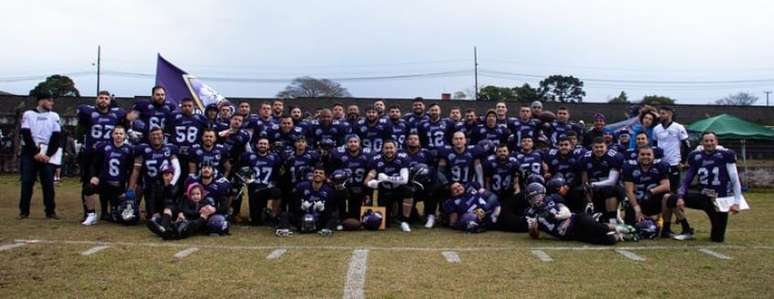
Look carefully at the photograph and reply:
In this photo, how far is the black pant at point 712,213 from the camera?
8078mm

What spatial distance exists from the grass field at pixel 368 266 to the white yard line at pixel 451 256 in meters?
0.01

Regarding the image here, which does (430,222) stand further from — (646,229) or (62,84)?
(62,84)

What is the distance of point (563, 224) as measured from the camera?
317 inches

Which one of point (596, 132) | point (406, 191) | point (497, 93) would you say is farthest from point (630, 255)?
point (497, 93)

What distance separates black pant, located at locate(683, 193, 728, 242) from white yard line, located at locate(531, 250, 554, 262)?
2.52 m

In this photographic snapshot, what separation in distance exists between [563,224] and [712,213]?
1.91m

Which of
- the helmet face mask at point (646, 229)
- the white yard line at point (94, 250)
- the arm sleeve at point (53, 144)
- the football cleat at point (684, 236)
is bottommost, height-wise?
the white yard line at point (94, 250)

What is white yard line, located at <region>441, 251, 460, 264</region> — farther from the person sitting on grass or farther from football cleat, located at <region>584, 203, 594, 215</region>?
the person sitting on grass

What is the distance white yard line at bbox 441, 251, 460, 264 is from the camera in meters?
6.63

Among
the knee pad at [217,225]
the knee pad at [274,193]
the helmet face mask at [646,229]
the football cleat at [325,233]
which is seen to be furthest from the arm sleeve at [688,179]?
the knee pad at [217,225]

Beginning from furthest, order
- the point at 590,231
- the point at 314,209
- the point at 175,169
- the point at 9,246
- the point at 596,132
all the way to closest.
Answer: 1. the point at 596,132
2. the point at 175,169
3. the point at 314,209
4. the point at 590,231
5. the point at 9,246

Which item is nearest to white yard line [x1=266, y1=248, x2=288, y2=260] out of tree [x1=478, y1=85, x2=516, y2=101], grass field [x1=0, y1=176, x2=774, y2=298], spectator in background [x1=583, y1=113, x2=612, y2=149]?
grass field [x1=0, y1=176, x2=774, y2=298]

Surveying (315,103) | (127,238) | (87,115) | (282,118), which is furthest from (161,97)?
(315,103)

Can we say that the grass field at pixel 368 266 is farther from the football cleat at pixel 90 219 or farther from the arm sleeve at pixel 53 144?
the arm sleeve at pixel 53 144
